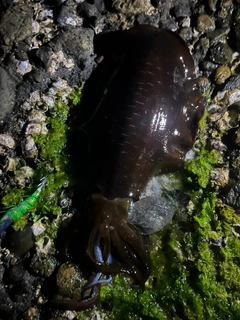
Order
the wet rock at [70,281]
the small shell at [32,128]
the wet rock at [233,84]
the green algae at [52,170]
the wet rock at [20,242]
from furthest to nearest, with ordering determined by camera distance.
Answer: the wet rock at [233,84], the small shell at [32,128], the green algae at [52,170], the wet rock at [20,242], the wet rock at [70,281]

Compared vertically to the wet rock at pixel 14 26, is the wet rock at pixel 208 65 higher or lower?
higher

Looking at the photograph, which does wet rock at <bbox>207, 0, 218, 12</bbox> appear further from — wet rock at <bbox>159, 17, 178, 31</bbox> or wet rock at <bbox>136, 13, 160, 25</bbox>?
wet rock at <bbox>136, 13, 160, 25</bbox>

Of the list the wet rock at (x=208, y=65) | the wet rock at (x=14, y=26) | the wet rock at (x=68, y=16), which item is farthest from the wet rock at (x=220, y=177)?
the wet rock at (x=14, y=26)

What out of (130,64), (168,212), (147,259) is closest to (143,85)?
(130,64)

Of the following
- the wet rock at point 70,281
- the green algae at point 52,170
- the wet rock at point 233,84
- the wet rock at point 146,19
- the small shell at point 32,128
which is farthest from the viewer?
the wet rock at point 146,19

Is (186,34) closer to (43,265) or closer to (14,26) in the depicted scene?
(14,26)

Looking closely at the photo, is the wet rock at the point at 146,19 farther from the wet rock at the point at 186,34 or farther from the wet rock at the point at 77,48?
the wet rock at the point at 77,48

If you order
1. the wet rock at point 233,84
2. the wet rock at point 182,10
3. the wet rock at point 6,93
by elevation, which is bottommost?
the wet rock at point 6,93
